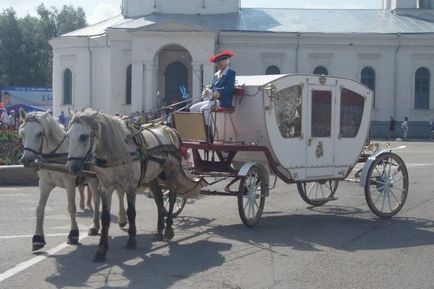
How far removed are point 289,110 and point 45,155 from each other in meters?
4.31

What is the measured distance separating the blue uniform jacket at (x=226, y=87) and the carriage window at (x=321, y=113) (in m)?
1.56

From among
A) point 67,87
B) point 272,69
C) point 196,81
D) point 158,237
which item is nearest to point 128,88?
point 196,81

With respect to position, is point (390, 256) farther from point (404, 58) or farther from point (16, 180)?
point (404, 58)

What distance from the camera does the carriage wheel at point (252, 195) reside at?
10953 mm

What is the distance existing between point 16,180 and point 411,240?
422 inches

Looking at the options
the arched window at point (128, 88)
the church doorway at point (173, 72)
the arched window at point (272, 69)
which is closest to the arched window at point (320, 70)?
the arched window at point (272, 69)

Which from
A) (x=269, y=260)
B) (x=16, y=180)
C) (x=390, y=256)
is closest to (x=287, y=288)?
(x=269, y=260)

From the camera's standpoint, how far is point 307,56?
48094 millimetres

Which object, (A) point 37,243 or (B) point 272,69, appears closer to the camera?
(A) point 37,243

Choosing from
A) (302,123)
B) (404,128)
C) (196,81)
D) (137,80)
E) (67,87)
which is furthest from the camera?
(67,87)

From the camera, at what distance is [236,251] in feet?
31.6

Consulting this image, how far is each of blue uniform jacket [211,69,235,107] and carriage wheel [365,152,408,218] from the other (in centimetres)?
288

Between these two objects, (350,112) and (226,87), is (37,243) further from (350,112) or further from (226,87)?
(350,112)

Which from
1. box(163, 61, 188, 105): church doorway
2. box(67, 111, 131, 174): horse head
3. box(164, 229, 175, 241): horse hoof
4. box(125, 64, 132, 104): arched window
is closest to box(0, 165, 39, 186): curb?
box(164, 229, 175, 241): horse hoof
